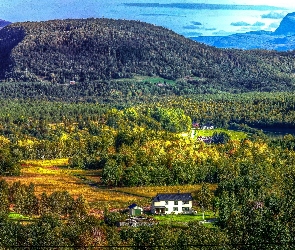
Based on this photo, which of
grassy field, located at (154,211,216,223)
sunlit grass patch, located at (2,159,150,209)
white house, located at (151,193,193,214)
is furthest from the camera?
sunlit grass patch, located at (2,159,150,209)

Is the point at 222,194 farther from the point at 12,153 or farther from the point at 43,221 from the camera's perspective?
the point at 12,153

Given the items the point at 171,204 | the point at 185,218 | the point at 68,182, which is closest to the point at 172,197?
the point at 171,204

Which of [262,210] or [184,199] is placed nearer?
[262,210]

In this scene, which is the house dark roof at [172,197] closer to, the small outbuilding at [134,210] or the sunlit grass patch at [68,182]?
the small outbuilding at [134,210]

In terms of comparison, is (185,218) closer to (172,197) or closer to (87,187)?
(172,197)

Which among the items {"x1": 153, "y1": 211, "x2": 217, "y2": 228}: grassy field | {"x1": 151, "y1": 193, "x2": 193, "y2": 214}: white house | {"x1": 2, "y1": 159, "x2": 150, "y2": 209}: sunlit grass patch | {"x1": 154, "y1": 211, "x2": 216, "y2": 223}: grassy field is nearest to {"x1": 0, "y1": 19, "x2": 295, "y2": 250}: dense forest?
{"x1": 153, "y1": 211, "x2": 217, "y2": 228}: grassy field

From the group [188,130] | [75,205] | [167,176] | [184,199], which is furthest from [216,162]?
[188,130]

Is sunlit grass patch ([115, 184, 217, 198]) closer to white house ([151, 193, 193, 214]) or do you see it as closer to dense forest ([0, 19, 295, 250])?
dense forest ([0, 19, 295, 250])

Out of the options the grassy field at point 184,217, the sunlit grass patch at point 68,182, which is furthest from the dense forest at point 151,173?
the sunlit grass patch at point 68,182

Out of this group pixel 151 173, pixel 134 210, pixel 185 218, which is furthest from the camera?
pixel 151 173
